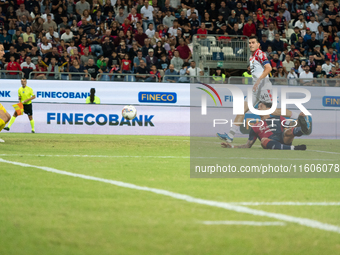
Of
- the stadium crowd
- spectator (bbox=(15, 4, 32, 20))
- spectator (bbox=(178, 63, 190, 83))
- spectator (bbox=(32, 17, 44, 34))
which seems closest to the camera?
spectator (bbox=(178, 63, 190, 83))

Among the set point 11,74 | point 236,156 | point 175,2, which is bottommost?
point 236,156

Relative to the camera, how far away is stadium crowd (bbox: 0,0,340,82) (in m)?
19.8

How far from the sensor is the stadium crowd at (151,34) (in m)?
19.8

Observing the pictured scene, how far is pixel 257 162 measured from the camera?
911cm

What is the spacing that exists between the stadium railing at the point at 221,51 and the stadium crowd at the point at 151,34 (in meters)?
0.33

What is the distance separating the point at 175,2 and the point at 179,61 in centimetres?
546

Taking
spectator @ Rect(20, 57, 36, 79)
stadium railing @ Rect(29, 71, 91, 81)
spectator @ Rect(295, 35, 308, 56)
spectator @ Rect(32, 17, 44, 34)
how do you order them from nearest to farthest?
stadium railing @ Rect(29, 71, 91, 81)
spectator @ Rect(20, 57, 36, 79)
spectator @ Rect(32, 17, 44, 34)
spectator @ Rect(295, 35, 308, 56)

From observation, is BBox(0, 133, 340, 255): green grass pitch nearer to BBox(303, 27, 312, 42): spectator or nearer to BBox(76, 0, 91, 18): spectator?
BBox(76, 0, 91, 18): spectator

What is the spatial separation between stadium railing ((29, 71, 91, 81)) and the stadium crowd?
3cm

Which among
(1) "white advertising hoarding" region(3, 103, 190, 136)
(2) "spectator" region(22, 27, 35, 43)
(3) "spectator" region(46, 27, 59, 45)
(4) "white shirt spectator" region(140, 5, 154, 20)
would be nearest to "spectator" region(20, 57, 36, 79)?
(1) "white advertising hoarding" region(3, 103, 190, 136)

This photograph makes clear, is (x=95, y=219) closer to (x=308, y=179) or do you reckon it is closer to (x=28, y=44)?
(x=308, y=179)

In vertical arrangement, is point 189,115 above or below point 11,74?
below

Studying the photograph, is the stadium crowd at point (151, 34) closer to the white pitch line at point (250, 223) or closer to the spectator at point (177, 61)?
the spectator at point (177, 61)

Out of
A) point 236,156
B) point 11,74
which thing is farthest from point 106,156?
point 11,74
